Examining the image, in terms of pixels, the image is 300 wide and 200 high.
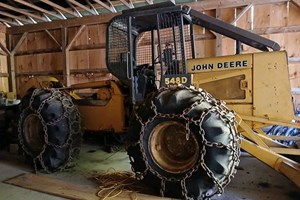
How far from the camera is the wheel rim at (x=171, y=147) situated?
287 centimetres

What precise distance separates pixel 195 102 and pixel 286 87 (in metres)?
1.23

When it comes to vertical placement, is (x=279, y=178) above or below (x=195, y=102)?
below

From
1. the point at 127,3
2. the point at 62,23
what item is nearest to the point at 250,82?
the point at 127,3

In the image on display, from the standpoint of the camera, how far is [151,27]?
4207mm

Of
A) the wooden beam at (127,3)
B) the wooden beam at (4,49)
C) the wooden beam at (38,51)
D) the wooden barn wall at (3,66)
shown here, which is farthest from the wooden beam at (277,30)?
the wooden barn wall at (3,66)

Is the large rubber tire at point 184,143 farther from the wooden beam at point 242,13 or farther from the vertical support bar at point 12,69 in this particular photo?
the vertical support bar at point 12,69

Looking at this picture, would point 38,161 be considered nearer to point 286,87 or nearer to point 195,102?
point 195,102

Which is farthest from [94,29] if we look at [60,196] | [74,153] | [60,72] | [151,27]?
[60,196]

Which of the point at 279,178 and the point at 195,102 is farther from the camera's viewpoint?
the point at 279,178

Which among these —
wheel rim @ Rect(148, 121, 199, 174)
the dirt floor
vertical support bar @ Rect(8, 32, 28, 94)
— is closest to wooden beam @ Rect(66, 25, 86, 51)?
vertical support bar @ Rect(8, 32, 28, 94)

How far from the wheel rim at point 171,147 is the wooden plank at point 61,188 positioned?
381mm

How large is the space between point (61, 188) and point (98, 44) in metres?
6.31

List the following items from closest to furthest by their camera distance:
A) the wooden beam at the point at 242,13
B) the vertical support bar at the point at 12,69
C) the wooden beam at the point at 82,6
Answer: the wooden beam at the point at 242,13
the wooden beam at the point at 82,6
the vertical support bar at the point at 12,69

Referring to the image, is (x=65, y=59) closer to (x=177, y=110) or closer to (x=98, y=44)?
(x=98, y=44)
